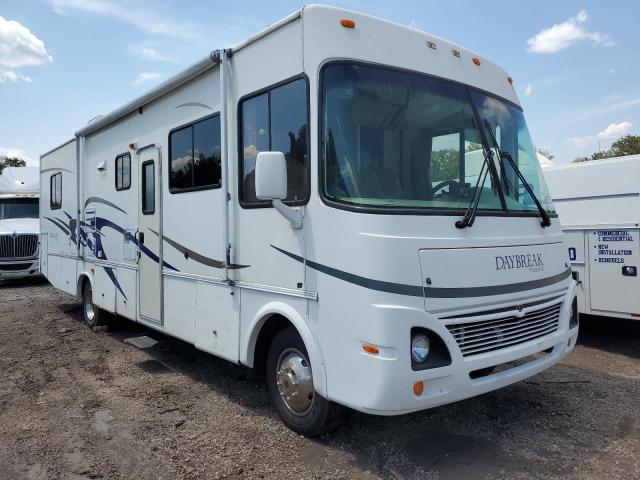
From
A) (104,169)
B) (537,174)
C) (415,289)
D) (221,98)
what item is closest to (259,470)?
(415,289)

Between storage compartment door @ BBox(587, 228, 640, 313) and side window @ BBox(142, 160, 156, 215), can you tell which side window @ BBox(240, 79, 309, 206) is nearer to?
side window @ BBox(142, 160, 156, 215)

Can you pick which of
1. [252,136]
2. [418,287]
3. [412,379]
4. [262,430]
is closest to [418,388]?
[412,379]

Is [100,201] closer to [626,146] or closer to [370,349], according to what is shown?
[370,349]

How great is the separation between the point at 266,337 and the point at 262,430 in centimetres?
72

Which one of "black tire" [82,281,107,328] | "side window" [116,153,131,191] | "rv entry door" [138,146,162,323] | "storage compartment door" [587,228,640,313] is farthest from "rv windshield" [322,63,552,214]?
"black tire" [82,281,107,328]

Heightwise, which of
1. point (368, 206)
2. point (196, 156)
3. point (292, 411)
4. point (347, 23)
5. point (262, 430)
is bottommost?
point (262, 430)

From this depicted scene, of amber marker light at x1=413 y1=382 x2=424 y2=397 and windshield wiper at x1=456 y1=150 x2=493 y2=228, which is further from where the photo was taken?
windshield wiper at x1=456 y1=150 x2=493 y2=228

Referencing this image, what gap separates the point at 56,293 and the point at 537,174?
37.6 feet

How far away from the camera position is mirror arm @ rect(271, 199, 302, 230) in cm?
358

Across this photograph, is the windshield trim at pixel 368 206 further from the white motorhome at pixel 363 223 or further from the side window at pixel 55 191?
the side window at pixel 55 191

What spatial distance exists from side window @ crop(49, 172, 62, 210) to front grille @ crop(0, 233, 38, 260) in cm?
506

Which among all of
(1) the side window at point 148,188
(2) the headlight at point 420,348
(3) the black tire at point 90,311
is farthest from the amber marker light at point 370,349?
(3) the black tire at point 90,311

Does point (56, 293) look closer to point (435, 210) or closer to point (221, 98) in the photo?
point (221, 98)

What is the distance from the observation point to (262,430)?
4.10m
